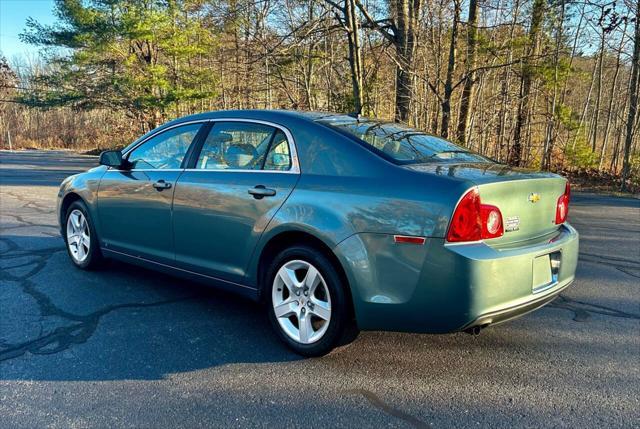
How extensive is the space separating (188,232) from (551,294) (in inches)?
105

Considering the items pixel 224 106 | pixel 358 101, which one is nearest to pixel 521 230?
pixel 358 101

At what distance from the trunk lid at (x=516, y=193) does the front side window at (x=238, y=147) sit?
1.13 m

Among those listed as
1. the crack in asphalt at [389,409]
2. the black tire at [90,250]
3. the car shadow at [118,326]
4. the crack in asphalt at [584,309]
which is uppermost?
the black tire at [90,250]

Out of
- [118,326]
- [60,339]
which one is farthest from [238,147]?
[60,339]

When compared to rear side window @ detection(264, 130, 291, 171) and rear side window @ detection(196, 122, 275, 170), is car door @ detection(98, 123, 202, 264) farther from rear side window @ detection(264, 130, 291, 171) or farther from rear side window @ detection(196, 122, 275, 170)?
rear side window @ detection(264, 130, 291, 171)

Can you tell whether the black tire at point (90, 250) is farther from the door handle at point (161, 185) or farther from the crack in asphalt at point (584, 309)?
the crack in asphalt at point (584, 309)

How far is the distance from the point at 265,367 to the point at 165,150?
2220 millimetres

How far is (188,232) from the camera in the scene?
3910 mm

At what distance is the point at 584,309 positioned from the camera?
427cm

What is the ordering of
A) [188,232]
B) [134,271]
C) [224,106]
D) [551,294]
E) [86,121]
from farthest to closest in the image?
[86,121] < [224,106] < [134,271] < [188,232] < [551,294]

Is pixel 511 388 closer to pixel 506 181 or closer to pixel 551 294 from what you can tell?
pixel 551 294

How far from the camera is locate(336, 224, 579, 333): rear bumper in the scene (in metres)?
2.68

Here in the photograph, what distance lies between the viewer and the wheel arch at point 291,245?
309cm

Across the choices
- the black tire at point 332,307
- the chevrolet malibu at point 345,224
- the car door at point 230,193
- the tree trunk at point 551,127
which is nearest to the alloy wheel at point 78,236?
the chevrolet malibu at point 345,224
